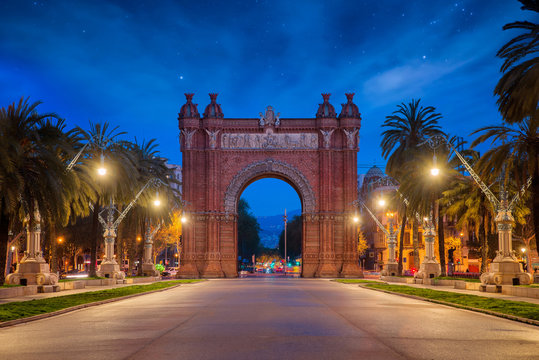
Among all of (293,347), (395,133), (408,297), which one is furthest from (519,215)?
(293,347)

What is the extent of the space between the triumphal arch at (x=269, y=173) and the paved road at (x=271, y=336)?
140 ft

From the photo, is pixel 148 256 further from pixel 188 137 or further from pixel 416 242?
pixel 416 242

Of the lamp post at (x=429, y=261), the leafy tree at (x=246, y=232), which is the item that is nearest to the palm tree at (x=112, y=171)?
the lamp post at (x=429, y=261)

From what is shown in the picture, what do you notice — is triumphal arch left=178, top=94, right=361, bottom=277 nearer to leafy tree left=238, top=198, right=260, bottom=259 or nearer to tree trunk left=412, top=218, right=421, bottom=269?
tree trunk left=412, top=218, right=421, bottom=269

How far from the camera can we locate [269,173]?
63.4 metres

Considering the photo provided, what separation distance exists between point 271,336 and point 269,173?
51.4 metres

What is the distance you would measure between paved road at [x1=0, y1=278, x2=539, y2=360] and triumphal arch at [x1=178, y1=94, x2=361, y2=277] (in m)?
42.5

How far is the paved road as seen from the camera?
A: 994 cm

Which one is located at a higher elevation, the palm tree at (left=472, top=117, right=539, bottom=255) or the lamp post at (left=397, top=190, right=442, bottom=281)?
the palm tree at (left=472, top=117, right=539, bottom=255)

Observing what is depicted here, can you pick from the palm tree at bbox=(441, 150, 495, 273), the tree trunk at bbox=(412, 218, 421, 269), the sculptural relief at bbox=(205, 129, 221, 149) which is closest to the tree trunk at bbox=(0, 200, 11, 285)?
the palm tree at bbox=(441, 150, 495, 273)

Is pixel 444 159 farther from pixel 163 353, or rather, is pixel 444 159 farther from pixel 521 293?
pixel 163 353

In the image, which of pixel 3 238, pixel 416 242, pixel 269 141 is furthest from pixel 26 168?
pixel 269 141

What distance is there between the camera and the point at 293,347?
417 inches

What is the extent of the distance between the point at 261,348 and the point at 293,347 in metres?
0.57
